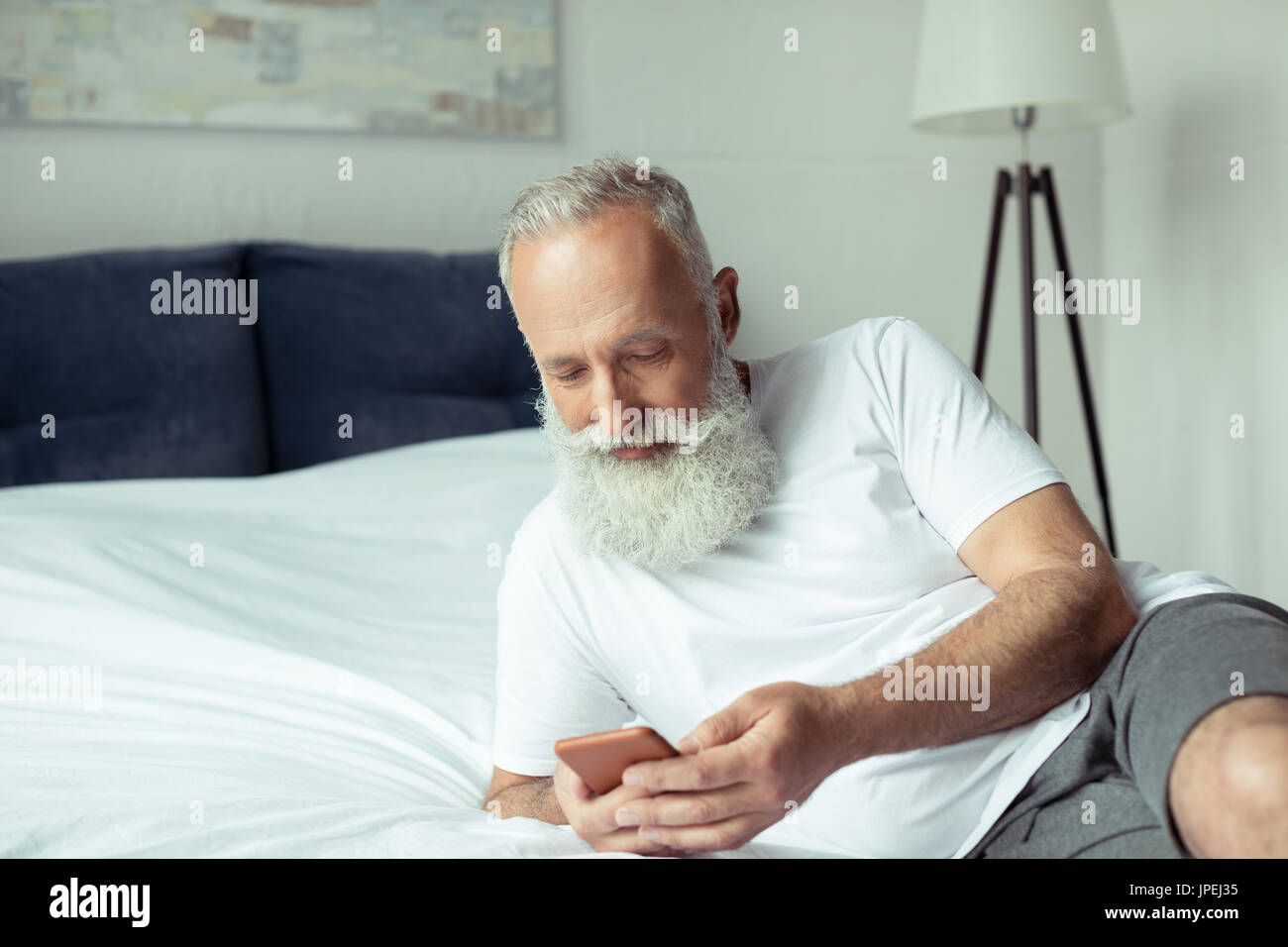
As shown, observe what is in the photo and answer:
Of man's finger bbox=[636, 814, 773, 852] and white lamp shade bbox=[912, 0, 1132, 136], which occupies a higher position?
white lamp shade bbox=[912, 0, 1132, 136]

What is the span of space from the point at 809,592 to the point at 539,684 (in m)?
0.31

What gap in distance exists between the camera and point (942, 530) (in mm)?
1259

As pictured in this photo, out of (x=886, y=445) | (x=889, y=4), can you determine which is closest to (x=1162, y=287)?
(x=889, y=4)

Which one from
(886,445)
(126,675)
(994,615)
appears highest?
(886,445)

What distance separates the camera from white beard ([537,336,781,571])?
127 centimetres

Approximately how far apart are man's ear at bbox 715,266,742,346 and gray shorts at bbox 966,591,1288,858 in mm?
559

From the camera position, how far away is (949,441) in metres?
1.26

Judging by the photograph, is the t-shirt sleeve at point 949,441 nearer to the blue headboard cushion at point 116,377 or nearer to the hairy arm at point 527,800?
the hairy arm at point 527,800

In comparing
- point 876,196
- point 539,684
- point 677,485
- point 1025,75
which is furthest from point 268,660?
point 876,196

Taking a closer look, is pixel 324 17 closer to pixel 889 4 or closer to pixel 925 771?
pixel 889 4

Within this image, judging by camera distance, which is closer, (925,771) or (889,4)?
(925,771)

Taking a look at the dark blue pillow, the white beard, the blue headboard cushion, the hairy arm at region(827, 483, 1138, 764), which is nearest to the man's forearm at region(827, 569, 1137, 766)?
the hairy arm at region(827, 483, 1138, 764)

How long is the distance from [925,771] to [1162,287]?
2455 mm

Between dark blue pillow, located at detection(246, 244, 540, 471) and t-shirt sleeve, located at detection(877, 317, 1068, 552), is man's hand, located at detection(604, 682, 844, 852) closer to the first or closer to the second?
t-shirt sleeve, located at detection(877, 317, 1068, 552)
